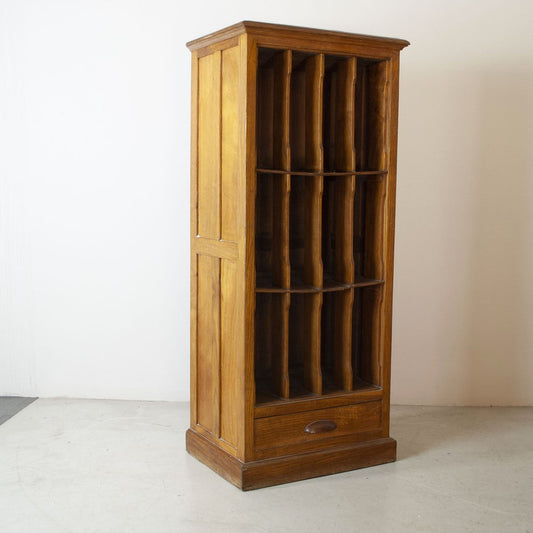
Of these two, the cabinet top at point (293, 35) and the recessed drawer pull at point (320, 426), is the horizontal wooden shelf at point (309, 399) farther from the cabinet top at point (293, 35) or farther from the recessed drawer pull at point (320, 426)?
the cabinet top at point (293, 35)

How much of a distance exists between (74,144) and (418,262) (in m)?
2.18

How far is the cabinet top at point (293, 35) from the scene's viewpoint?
117 inches

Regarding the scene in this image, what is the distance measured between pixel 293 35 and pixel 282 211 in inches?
30.0

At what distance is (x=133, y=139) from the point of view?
4227 millimetres

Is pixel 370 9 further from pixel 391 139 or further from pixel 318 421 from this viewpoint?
pixel 318 421

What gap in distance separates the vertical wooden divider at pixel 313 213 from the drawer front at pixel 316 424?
139mm

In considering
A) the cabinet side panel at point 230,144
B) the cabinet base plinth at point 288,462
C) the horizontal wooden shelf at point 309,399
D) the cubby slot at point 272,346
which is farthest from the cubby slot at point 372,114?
the cabinet base plinth at point 288,462

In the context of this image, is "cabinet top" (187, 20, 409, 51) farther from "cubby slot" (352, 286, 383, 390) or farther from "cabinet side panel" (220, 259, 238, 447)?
"cubby slot" (352, 286, 383, 390)

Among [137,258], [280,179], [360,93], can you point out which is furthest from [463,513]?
[137,258]

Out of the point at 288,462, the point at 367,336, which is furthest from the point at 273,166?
the point at 288,462

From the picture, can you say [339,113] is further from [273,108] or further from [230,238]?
[230,238]

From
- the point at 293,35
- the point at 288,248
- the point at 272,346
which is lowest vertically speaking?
the point at 272,346

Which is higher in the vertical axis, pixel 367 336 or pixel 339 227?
pixel 339 227

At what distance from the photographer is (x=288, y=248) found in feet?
10.7
